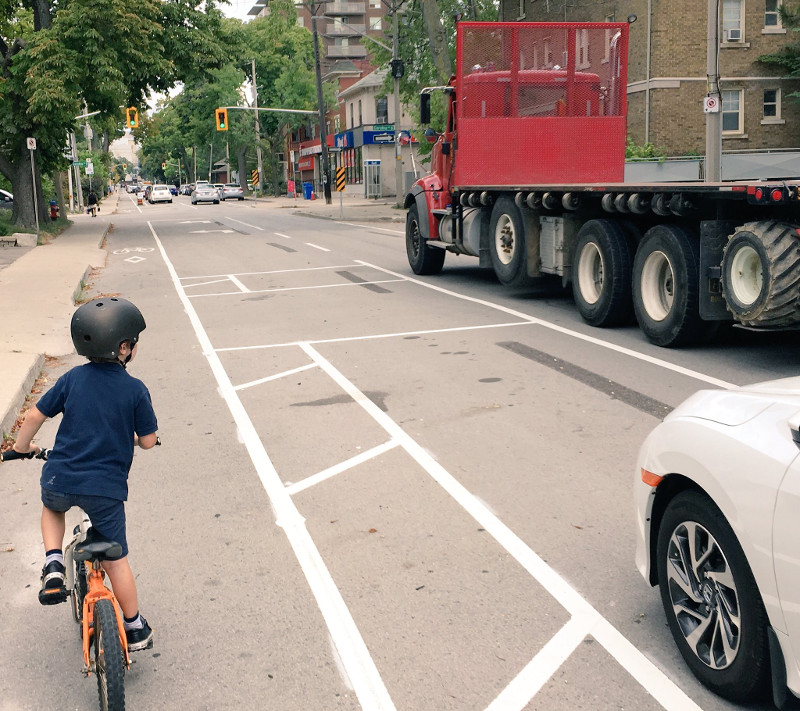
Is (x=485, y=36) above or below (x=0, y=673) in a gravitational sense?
above

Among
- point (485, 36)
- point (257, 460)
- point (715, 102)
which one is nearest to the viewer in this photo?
point (257, 460)

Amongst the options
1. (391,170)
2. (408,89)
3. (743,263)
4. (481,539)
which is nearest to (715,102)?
(743,263)

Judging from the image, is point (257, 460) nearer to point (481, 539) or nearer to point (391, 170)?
point (481, 539)

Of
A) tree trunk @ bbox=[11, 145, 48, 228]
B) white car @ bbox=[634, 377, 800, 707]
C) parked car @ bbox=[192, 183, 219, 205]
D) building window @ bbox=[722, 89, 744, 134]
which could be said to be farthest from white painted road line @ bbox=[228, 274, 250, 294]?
parked car @ bbox=[192, 183, 219, 205]

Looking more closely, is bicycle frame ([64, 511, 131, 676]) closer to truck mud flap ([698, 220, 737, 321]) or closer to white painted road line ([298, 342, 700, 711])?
white painted road line ([298, 342, 700, 711])

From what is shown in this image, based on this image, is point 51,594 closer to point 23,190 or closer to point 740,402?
point 740,402

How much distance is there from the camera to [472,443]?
671cm

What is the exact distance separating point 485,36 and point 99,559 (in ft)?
39.5

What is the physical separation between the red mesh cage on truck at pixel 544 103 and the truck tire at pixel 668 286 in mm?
4135

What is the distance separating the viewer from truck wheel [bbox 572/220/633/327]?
35.2ft

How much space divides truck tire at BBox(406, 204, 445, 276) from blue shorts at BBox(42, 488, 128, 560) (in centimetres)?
1340

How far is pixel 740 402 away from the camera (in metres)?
3.32

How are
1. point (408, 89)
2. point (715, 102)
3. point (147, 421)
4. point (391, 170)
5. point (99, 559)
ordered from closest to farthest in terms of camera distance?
point (99, 559), point (147, 421), point (715, 102), point (408, 89), point (391, 170)

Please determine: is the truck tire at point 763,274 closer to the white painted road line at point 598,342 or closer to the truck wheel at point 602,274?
the white painted road line at point 598,342
